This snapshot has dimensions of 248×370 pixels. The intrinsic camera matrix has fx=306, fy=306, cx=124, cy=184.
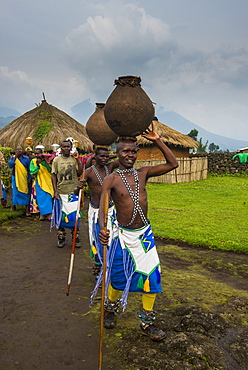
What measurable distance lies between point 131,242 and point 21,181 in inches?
259

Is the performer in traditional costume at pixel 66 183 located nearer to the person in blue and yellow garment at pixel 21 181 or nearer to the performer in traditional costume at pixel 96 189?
the performer in traditional costume at pixel 96 189

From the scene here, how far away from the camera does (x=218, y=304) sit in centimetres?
370

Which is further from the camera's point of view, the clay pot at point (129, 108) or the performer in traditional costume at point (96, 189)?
the performer in traditional costume at point (96, 189)

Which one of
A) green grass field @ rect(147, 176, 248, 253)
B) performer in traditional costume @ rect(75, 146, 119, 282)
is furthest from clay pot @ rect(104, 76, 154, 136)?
green grass field @ rect(147, 176, 248, 253)

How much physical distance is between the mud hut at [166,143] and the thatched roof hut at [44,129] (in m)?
3.84

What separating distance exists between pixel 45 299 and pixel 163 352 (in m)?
1.67

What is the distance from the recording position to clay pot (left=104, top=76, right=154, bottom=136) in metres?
3.10

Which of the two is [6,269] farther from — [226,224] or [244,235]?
[226,224]

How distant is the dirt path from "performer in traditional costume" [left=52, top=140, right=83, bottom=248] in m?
0.82

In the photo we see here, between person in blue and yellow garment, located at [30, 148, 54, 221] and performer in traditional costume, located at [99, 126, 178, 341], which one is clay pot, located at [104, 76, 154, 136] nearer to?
performer in traditional costume, located at [99, 126, 178, 341]

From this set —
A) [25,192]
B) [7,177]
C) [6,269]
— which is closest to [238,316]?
[6,269]

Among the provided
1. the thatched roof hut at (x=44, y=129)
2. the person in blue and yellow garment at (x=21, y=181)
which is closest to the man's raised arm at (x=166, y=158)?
the person in blue and yellow garment at (x=21, y=181)

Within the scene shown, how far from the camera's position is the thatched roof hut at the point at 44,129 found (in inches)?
618

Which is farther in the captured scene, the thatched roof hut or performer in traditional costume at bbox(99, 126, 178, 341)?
the thatched roof hut
